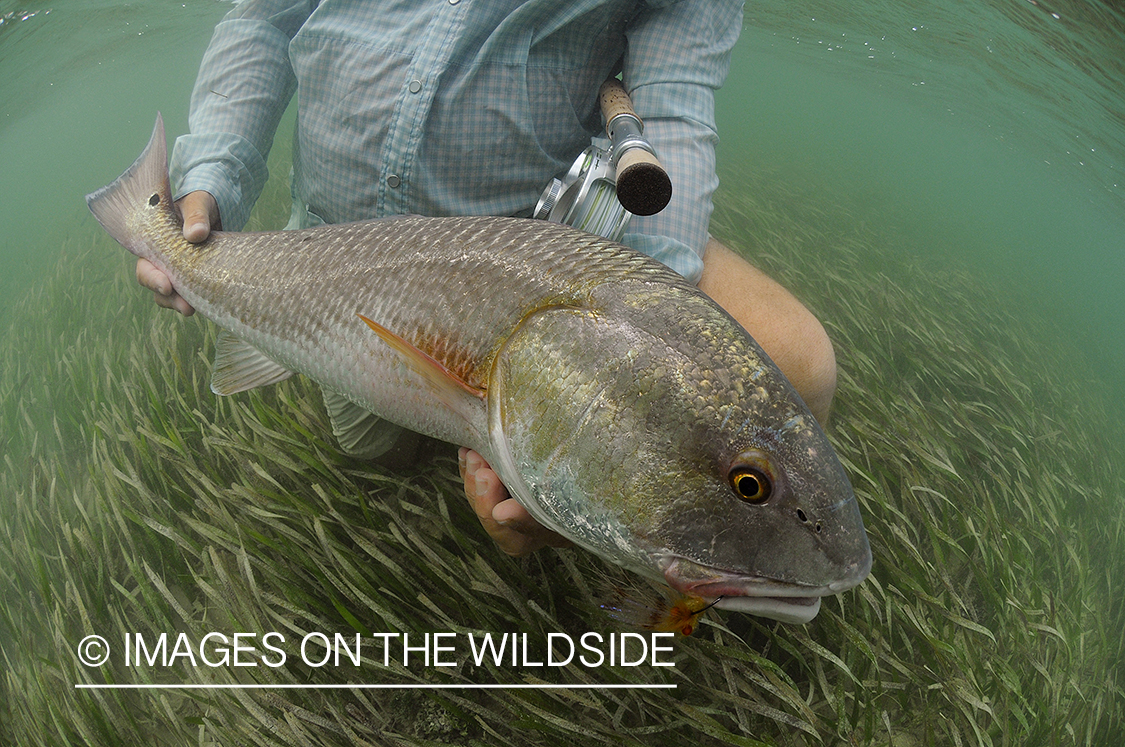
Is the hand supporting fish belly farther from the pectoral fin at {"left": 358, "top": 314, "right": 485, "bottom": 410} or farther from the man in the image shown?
the man

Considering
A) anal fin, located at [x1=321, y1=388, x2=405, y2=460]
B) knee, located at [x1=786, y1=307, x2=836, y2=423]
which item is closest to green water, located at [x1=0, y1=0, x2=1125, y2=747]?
anal fin, located at [x1=321, y1=388, x2=405, y2=460]

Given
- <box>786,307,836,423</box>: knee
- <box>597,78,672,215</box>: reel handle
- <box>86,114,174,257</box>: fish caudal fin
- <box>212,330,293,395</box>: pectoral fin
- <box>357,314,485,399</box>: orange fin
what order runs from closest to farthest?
1. <box>357,314,485,399</box>: orange fin
2. <box>597,78,672,215</box>: reel handle
3. <box>212,330,293,395</box>: pectoral fin
4. <box>86,114,174,257</box>: fish caudal fin
5. <box>786,307,836,423</box>: knee

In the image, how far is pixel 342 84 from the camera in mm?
1999

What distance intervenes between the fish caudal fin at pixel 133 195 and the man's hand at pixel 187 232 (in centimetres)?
7

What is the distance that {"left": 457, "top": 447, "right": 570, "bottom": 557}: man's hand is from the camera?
1.44m

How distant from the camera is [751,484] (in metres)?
0.92

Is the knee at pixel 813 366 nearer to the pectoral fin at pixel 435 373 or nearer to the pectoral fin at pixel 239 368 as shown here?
the pectoral fin at pixel 435 373

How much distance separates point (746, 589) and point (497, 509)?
70 cm

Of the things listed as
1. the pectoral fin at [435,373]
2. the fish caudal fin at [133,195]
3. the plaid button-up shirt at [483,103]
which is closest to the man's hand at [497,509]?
the pectoral fin at [435,373]

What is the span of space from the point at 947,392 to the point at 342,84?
4525mm

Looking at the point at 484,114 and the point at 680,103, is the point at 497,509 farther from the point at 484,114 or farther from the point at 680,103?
the point at 680,103

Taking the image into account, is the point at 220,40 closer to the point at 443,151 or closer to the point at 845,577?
the point at 443,151

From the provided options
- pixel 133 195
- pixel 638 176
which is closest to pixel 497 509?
pixel 638 176

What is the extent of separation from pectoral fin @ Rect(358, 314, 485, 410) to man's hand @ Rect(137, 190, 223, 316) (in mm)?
969
